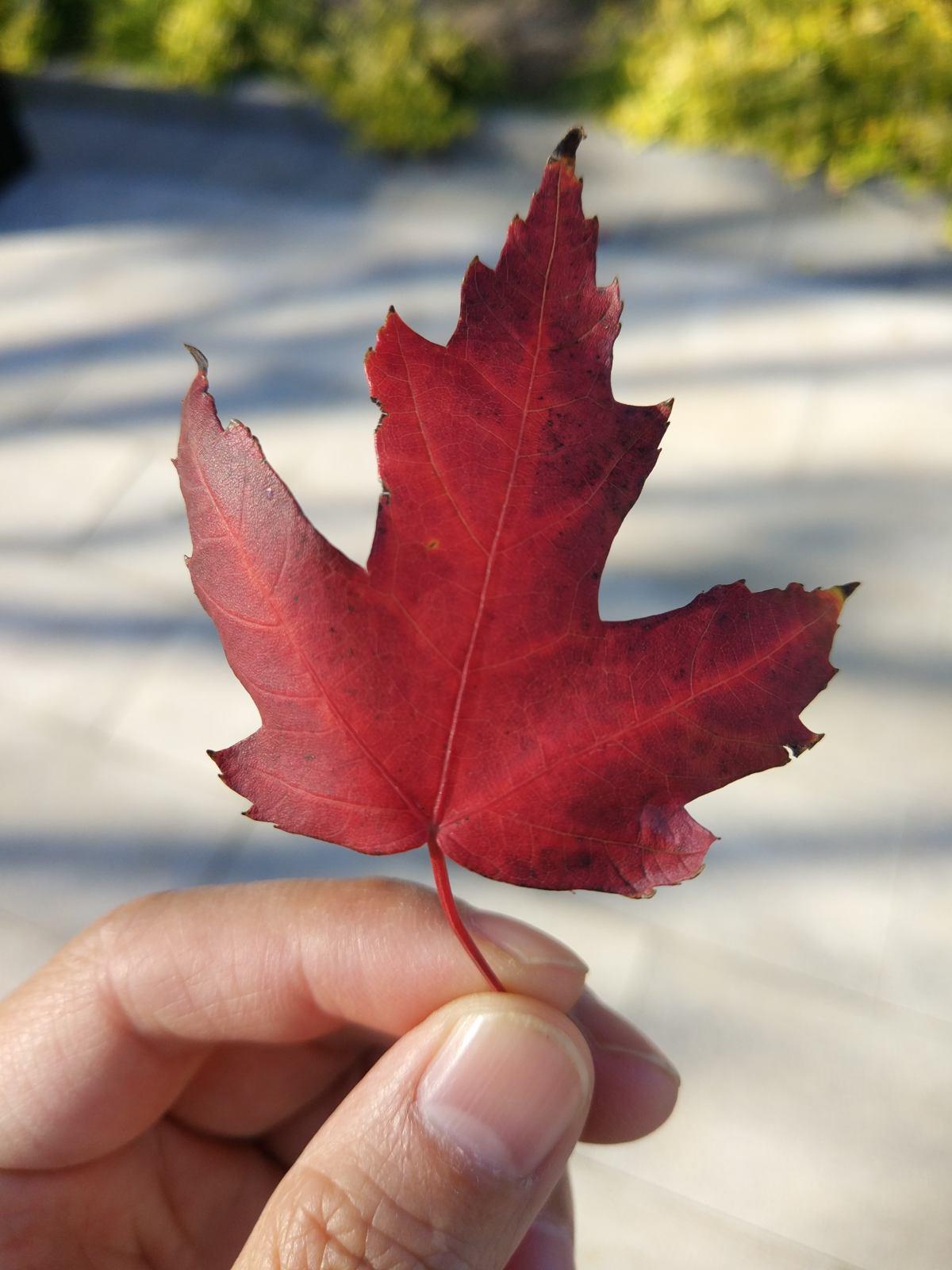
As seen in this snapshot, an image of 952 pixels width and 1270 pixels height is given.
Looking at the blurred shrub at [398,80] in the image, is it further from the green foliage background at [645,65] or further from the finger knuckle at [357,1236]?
the finger knuckle at [357,1236]

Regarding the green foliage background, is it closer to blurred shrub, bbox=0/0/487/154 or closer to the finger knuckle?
blurred shrub, bbox=0/0/487/154

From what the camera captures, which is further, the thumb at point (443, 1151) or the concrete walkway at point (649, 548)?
the concrete walkway at point (649, 548)

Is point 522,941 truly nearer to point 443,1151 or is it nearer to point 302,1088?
point 443,1151

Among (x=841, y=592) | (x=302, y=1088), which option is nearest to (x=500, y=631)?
(x=841, y=592)

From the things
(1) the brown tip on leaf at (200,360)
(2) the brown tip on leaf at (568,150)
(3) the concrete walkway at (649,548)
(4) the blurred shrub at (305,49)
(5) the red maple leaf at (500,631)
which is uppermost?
(4) the blurred shrub at (305,49)

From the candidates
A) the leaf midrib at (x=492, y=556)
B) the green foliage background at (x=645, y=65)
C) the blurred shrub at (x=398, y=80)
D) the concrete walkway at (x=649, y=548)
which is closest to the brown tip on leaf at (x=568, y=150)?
the leaf midrib at (x=492, y=556)

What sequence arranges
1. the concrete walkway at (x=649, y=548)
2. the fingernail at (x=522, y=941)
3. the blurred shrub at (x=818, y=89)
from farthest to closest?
the blurred shrub at (x=818, y=89), the concrete walkway at (x=649, y=548), the fingernail at (x=522, y=941)

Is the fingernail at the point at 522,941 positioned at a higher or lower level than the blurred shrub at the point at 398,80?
lower
